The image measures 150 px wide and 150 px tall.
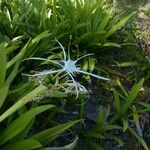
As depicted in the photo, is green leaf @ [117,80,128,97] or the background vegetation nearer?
the background vegetation

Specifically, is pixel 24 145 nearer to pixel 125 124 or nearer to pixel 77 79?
pixel 125 124

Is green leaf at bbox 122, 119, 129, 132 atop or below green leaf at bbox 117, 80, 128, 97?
below

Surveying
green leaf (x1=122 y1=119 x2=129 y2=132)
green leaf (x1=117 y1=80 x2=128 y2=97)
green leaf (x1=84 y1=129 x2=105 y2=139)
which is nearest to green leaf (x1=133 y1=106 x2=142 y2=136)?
green leaf (x1=122 y1=119 x2=129 y2=132)

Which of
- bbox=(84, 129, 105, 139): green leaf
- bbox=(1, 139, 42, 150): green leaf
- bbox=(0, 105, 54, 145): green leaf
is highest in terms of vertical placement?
bbox=(0, 105, 54, 145): green leaf

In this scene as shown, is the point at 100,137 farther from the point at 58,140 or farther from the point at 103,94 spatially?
the point at 103,94

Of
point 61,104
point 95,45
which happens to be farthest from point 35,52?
point 95,45

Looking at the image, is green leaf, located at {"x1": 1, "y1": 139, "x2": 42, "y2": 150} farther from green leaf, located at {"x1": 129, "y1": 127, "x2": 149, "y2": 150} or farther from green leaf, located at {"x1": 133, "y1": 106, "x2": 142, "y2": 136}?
green leaf, located at {"x1": 133, "y1": 106, "x2": 142, "y2": 136}
